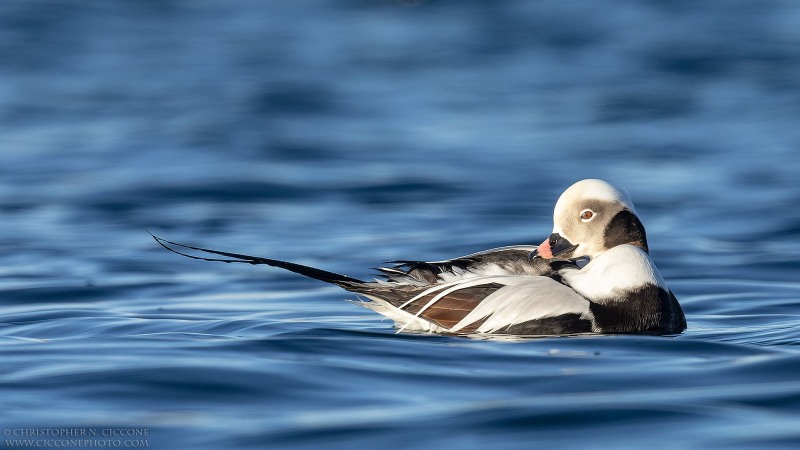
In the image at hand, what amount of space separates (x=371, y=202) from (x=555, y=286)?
5225 mm

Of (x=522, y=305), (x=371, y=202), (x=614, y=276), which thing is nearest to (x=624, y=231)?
(x=614, y=276)

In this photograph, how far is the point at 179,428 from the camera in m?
4.14

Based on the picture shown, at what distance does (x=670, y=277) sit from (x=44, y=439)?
458 centimetres

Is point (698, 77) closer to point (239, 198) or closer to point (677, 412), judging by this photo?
point (239, 198)

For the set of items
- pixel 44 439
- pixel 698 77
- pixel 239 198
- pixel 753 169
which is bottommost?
pixel 44 439

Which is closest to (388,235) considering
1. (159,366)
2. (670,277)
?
(670,277)

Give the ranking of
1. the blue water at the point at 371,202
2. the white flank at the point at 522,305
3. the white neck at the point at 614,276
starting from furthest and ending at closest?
the white neck at the point at 614,276
the white flank at the point at 522,305
the blue water at the point at 371,202

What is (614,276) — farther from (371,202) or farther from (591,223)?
(371,202)

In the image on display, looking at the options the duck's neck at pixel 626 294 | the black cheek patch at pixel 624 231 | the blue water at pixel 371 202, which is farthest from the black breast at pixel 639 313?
the black cheek patch at pixel 624 231

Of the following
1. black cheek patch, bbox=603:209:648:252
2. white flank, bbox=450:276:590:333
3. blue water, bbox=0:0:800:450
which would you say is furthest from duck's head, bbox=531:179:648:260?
blue water, bbox=0:0:800:450

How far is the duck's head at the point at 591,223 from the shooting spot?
5.72 m

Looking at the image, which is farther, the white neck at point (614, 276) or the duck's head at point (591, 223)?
the duck's head at point (591, 223)

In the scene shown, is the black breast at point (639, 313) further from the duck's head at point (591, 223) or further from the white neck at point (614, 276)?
the duck's head at point (591, 223)

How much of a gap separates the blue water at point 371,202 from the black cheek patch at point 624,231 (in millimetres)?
481
